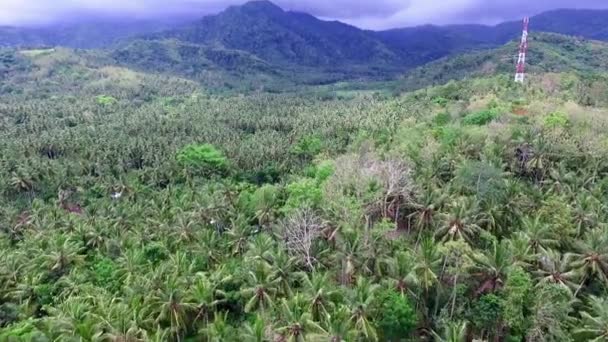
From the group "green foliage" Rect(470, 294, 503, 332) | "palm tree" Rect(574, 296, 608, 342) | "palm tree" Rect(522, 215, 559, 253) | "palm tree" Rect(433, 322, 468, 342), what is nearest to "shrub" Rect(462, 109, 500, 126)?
"palm tree" Rect(522, 215, 559, 253)

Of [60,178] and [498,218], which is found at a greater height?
[498,218]

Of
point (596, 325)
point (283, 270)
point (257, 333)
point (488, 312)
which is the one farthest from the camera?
point (283, 270)

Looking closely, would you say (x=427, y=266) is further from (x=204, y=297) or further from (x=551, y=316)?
(x=204, y=297)

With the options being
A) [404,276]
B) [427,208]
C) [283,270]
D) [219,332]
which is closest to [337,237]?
[283,270]

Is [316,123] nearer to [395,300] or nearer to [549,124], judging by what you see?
[549,124]

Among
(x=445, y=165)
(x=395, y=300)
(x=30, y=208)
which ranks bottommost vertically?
(x=30, y=208)

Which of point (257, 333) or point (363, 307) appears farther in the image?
point (363, 307)

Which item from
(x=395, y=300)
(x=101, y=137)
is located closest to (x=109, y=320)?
(x=395, y=300)
